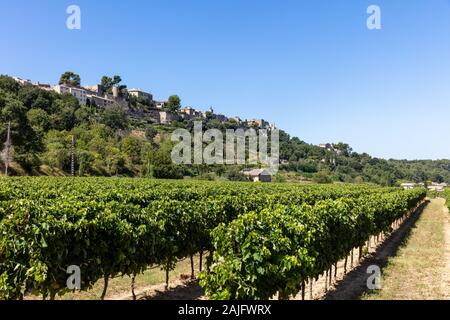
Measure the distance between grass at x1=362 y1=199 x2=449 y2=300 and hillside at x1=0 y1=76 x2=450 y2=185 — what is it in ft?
168

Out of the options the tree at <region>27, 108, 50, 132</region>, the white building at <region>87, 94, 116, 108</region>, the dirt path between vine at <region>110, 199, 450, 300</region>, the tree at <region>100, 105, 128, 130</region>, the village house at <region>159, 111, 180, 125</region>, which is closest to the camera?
the dirt path between vine at <region>110, 199, 450, 300</region>

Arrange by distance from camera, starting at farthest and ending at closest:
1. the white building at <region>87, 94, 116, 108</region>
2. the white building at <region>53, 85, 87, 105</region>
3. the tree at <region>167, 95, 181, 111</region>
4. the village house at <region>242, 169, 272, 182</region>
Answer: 1. the tree at <region>167, 95, 181, 111</region>
2. the white building at <region>87, 94, 116, 108</region>
3. the white building at <region>53, 85, 87, 105</region>
4. the village house at <region>242, 169, 272, 182</region>

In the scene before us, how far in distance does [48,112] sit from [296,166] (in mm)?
91786

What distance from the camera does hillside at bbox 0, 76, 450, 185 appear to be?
59.2 meters

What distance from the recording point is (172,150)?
9725 cm

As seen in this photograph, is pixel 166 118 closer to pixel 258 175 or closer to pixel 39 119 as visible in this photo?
pixel 258 175

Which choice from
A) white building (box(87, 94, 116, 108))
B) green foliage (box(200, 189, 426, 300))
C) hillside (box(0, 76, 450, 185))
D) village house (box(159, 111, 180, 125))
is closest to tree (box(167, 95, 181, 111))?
village house (box(159, 111, 180, 125))

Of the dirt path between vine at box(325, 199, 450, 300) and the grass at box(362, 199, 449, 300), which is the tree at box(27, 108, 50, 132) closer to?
the dirt path between vine at box(325, 199, 450, 300)

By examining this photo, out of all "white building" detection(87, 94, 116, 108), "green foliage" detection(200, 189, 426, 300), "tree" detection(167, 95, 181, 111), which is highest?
"tree" detection(167, 95, 181, 111)

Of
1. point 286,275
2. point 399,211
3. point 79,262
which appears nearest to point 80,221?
point 79,262

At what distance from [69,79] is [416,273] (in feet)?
553

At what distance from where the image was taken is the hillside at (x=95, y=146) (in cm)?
5916

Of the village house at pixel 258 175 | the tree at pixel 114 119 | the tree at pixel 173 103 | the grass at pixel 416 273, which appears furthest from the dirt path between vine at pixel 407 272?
the tree at pixel 173 103
